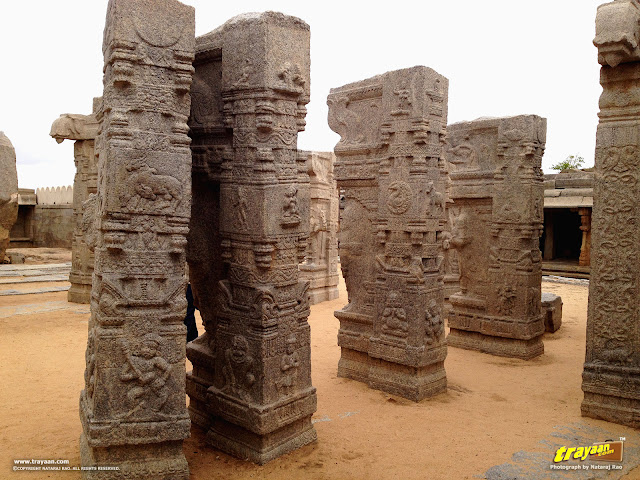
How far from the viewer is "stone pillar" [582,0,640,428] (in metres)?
5.53

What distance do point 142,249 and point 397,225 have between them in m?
3.62

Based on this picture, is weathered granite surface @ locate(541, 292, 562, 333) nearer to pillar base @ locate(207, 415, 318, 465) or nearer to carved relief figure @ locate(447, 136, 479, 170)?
carved relief figure @ locate(447, 136, 479, 170)

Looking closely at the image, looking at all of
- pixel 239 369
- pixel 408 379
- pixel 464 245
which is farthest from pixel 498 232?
pixel 239 369

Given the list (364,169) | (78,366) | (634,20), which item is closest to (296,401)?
(364,169)

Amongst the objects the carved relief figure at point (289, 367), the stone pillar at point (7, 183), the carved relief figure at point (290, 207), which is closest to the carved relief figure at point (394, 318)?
the carved relief figure at point (289, 367)

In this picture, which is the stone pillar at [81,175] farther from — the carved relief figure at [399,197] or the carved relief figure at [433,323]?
the carved relief figure at [433,323]

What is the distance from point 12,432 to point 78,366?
2339 millimetres

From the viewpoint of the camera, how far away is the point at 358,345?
23.9 ft

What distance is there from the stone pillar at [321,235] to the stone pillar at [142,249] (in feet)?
29.1

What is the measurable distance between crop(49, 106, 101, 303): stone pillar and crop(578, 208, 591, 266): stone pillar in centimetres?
1312

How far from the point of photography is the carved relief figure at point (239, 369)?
4.73 meters

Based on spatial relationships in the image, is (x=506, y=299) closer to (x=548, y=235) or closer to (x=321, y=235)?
(x=321, y=235)

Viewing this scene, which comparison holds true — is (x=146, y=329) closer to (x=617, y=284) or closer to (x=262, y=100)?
(x=262, y=100)

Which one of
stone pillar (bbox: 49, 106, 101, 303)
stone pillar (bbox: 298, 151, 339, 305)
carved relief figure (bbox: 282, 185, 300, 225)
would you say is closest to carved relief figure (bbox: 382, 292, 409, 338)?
carved relief figure (bbox: 282, 185, 300, 225)
